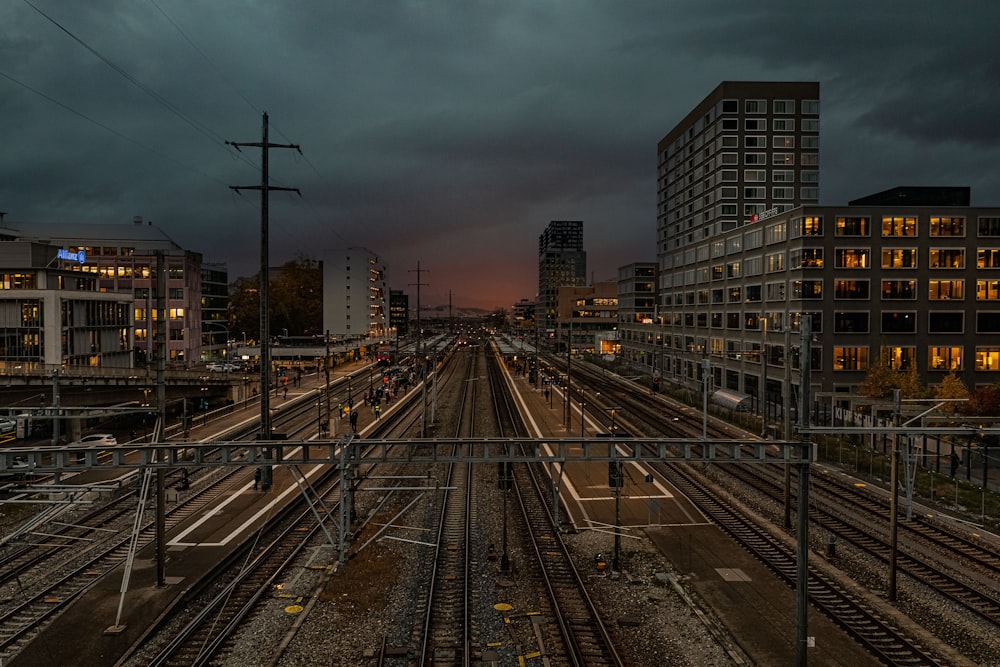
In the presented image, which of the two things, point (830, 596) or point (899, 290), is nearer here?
point (830, 596)

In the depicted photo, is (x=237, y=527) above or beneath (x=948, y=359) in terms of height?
beneath

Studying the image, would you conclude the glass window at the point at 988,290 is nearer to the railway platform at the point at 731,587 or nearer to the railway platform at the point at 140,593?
the railway platform at the point at 731,587

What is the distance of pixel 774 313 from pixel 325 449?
141ft

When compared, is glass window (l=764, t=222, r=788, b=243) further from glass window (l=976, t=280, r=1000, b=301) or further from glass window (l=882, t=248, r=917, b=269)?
glass window (l=976, t=280, r=1000, b=301)

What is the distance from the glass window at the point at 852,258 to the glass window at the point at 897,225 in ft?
8.00

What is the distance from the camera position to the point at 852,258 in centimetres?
5422

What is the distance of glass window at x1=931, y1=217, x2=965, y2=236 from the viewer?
53438 mm

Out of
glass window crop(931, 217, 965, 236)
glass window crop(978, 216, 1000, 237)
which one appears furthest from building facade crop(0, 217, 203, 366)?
glass window crop(978, 216, 1000, 237)

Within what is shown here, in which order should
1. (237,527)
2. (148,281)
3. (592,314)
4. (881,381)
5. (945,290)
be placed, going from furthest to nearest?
(592,314) → (148,281) → (945,290) → (881,381) → (237,527)

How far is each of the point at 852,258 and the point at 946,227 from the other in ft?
27.0

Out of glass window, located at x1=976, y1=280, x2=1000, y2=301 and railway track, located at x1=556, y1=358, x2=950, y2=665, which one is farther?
glass window, located at x1=976, y1=280, x2=1000, y2=301

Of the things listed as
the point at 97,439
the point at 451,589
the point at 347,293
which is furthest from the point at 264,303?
the point at 347,293

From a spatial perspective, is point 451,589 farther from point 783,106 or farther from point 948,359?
point 783,106

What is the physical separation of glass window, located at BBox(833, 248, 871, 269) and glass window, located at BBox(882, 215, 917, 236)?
8.00ft
